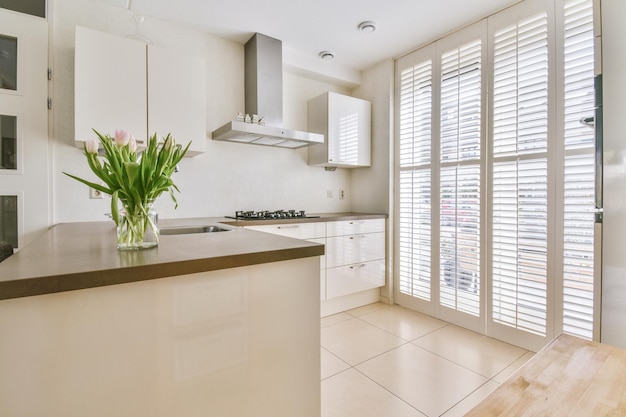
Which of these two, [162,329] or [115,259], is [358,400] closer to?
[162,329]

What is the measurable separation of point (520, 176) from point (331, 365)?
194cm

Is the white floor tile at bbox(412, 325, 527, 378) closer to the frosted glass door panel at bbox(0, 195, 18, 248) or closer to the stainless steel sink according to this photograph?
the stainless steel sink

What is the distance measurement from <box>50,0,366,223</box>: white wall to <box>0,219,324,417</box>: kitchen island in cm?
134

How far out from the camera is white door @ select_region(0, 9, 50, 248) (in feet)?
6.42

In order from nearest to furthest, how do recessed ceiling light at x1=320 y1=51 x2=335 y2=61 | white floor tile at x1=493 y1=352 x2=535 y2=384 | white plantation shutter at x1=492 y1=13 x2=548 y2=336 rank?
1. white floor tile at x1=493 y1=352 x2=535 y2=384
2. white plantation shutter at x1=492 y1=13 x2=548 y2=336
3. recessed ceiling light at x1=320 y1=51 x2=335 y2=61

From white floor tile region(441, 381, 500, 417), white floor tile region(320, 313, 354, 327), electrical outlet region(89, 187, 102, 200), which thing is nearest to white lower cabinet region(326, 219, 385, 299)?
white floor tile region(320, 313, 354, 327)

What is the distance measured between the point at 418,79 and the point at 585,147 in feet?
5.02

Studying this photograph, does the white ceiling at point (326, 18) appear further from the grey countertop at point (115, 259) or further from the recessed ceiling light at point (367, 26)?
the grey countertop at point (115, 259)

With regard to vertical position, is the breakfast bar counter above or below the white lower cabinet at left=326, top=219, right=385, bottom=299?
above

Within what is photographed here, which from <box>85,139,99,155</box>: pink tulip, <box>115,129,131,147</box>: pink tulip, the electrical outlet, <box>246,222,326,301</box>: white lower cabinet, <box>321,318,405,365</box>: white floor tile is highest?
<box>115,129,131,147</box>: pink tulip

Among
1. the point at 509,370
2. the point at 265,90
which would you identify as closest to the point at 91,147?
the point at 265,90

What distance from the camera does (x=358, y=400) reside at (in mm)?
1649

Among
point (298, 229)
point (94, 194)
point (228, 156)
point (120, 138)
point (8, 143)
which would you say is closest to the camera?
point (120, 138)

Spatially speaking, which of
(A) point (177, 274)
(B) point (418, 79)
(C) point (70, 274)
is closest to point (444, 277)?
(B) point (418, 79)
